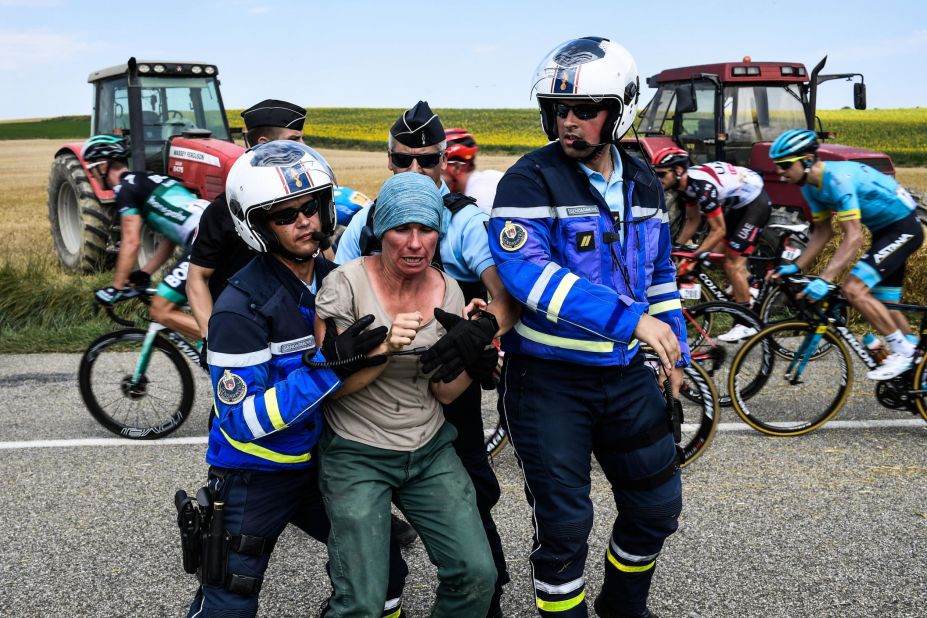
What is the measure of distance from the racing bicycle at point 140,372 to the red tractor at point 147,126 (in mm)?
5768

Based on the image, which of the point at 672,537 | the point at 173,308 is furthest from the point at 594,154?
the point at 173,308

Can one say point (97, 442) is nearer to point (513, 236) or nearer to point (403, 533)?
point (403, 533)

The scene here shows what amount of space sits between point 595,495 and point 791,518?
1070 mm

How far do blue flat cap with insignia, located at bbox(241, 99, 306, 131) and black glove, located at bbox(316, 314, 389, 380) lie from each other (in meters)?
2.66

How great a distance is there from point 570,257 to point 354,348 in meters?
0.86

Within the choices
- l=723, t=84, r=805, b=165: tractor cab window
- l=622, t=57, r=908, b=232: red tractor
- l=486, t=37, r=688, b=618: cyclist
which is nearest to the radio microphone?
l=486, t=37, r=688, b=618: cyclist

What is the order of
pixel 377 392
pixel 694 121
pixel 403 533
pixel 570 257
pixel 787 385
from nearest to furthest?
pixel 377 392 → pixel 570 257 → pixel 403 533 → pixel 787 385 → pixel 694 121

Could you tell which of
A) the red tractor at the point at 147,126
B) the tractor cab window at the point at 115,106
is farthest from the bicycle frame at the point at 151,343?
the tractor cab window at the point at 115,106

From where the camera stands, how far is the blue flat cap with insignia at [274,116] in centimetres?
510

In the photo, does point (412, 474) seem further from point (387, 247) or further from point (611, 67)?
point (611, 67)

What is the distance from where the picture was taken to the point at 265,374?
284cm

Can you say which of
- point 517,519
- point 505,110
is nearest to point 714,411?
point 517,519

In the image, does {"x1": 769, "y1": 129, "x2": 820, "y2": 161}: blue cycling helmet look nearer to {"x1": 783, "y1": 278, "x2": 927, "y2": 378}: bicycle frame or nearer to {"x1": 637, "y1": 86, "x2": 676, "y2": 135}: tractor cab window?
{"x1": 783, "y1": 278, "x2": 927, "y2": 378}: bicycle frame

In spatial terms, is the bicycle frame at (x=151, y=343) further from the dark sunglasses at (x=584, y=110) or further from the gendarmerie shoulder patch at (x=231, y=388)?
the dark sunglasses at (x=584, y=110)
